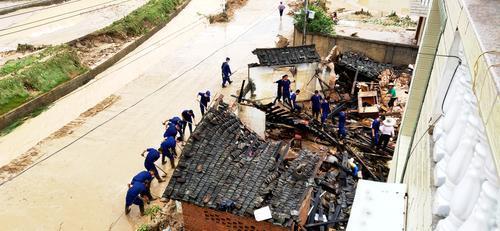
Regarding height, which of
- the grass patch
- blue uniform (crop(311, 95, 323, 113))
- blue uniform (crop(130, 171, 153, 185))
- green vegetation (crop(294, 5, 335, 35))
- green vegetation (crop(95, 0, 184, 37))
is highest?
green vegetation (crop(294, 5, 335, 35))

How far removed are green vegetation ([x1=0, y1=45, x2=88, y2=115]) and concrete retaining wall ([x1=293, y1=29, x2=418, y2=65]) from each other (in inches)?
563

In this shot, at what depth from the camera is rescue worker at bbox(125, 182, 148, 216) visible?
39.4 ft

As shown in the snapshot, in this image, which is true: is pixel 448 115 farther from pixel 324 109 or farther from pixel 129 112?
pixel 129 112

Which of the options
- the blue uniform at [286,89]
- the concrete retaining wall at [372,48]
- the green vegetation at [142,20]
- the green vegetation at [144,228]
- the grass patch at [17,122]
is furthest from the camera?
the green vegetation at [142,20]

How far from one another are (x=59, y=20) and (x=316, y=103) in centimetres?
2602

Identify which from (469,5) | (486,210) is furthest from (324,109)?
(486,210)

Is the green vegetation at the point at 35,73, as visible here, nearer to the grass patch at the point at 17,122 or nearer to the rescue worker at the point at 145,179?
the grass patch at the point at 17,122

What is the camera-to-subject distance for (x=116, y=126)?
58.9 ft

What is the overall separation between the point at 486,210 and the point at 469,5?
2585 mm

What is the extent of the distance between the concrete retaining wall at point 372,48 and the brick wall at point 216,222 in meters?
15.4

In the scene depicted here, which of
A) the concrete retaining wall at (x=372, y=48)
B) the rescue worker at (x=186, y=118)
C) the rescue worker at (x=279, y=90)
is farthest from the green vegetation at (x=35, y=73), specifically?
the concrete retaining wall at (x=372, y=48)

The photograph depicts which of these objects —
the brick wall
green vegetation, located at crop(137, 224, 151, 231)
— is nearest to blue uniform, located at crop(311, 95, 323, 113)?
the brick wall

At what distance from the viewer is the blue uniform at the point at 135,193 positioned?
472 inches

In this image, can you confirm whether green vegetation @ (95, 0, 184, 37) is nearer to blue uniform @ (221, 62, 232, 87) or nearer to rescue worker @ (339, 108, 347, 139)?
blue uniform @ (221, 62, 232, 87)
